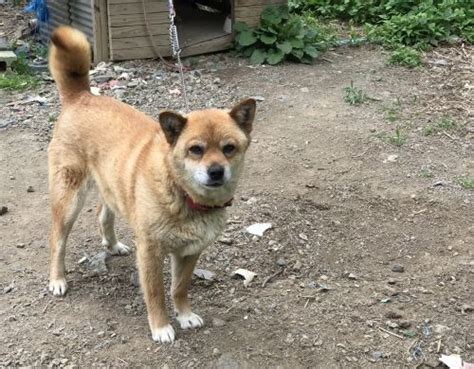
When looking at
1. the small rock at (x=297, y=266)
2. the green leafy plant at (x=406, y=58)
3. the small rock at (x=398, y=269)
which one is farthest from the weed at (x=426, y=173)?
the green leafy plant at (x=406, y=58)

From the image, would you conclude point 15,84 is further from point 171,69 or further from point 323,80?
point 323,80

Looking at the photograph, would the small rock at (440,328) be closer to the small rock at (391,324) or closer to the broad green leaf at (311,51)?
the small rock at (391,324)

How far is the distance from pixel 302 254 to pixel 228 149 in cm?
133

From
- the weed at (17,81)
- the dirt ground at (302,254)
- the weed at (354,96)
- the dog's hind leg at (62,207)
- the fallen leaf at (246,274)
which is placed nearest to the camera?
the dirt ground at (302,254)

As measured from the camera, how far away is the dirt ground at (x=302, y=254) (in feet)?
11.1

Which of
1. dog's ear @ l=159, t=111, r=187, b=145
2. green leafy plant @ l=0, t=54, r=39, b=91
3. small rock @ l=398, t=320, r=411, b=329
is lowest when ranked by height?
green leafy plant @ l=0, t=54, r=39, b=91

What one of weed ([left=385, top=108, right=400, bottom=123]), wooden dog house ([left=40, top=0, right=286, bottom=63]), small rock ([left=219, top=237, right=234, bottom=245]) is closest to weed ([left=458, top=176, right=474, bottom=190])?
weed ([left=385, top=108, right=400, bottom=123])

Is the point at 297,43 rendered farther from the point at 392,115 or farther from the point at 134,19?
the point at 134,19

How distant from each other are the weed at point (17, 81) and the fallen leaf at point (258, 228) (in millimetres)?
3442

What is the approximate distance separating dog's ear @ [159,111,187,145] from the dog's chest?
1.31 feet

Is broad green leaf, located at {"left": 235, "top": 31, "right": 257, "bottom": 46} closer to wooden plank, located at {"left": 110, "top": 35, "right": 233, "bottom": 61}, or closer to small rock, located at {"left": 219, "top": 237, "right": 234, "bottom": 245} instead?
wooden plank, located at {"left": 110, "top": 35, "right": 233, "bottom": 61}

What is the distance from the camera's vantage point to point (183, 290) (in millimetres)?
3555

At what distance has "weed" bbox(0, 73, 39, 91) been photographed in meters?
6.75

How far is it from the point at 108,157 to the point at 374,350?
1736mm
